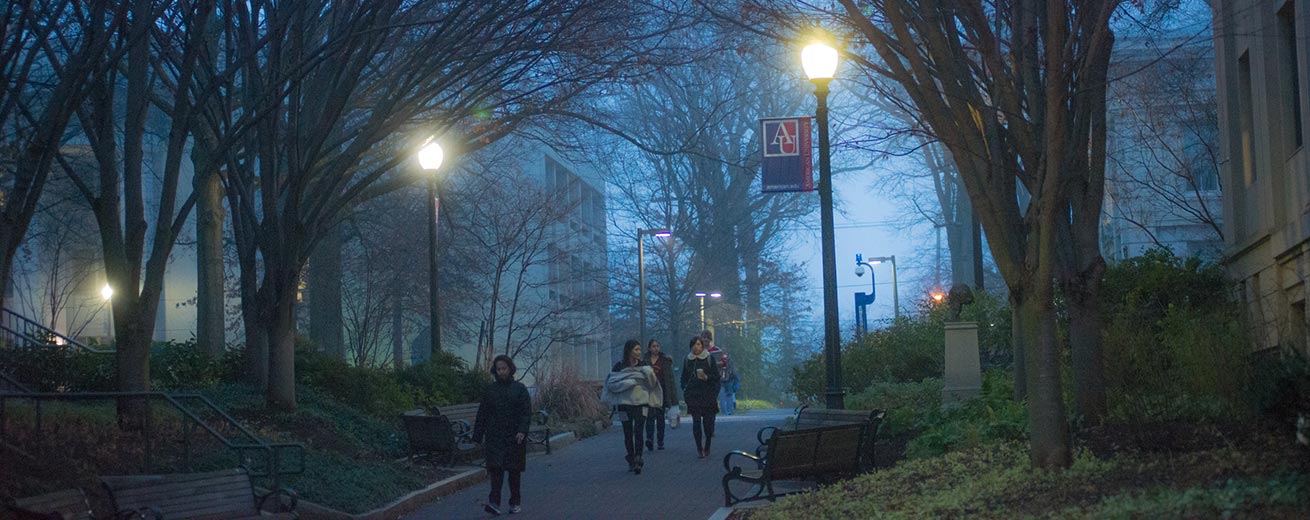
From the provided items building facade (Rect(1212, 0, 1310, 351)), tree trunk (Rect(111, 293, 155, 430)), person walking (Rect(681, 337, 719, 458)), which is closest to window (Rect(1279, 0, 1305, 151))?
building facade (Rect(1212, 0, 1310, 351))

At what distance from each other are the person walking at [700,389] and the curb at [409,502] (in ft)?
10.0

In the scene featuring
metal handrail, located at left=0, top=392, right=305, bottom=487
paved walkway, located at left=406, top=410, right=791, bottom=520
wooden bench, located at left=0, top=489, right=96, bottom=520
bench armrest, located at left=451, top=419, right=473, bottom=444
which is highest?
metal handrail, located at left=0, top=392, right=305, bottom=487

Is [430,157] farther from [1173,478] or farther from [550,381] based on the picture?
[1173,478]

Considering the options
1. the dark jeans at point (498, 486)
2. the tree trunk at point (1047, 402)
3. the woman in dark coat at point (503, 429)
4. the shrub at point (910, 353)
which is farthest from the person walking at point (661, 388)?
the tree trunk at point (1047, 402)

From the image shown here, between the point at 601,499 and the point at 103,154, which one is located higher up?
the point at 103,154

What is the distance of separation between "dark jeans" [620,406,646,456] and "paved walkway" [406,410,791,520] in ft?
1.09

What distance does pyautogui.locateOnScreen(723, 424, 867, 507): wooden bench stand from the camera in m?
11.6

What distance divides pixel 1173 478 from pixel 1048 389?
1.33 metres

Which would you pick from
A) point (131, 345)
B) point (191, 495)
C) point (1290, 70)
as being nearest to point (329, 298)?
point (131, 345)

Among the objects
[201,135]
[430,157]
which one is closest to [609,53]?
[430,157]

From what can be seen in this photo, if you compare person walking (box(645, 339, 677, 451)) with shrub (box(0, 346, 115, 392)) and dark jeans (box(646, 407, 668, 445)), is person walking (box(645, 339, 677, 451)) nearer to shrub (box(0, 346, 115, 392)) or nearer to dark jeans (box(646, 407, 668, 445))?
dark jeans (box(646, 407, 668, 445))

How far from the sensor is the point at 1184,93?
2045 cm

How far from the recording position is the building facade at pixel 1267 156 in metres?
12.7

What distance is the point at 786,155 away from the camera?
17.8 meters
